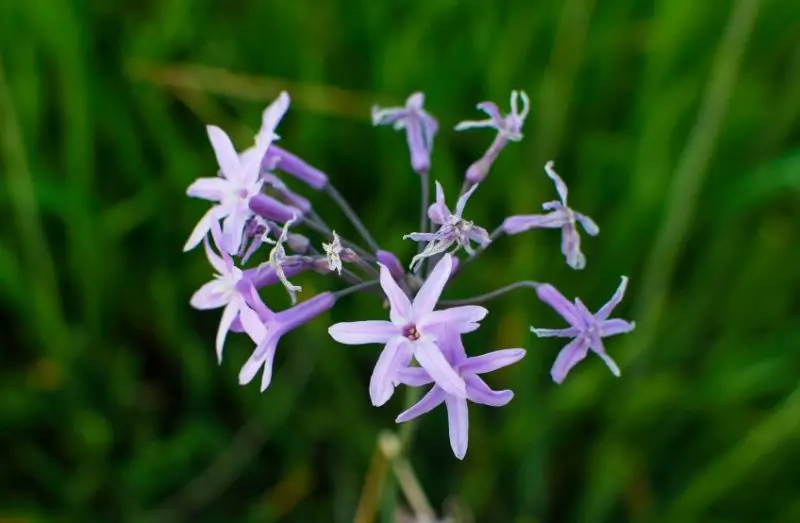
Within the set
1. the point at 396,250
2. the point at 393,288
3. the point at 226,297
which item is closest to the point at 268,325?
the point at 226,297

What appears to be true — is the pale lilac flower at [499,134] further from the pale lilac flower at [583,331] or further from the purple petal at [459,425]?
the purple petal at [459,425]

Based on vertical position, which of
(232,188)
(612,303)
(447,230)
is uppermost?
(232,188)

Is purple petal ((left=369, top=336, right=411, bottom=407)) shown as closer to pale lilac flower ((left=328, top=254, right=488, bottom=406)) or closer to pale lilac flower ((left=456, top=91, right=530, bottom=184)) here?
pale lilac flower ((left=328, top=254, right=488, bottom=406))

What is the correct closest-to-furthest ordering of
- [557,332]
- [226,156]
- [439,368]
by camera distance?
→ 1. [439,368]
2. [557,332]
3. [226,156]

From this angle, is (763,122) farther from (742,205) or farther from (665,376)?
(665,376)

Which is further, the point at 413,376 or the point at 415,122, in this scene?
the point at 415,122

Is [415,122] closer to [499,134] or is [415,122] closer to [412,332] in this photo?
[499,134]

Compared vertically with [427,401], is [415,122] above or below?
above
